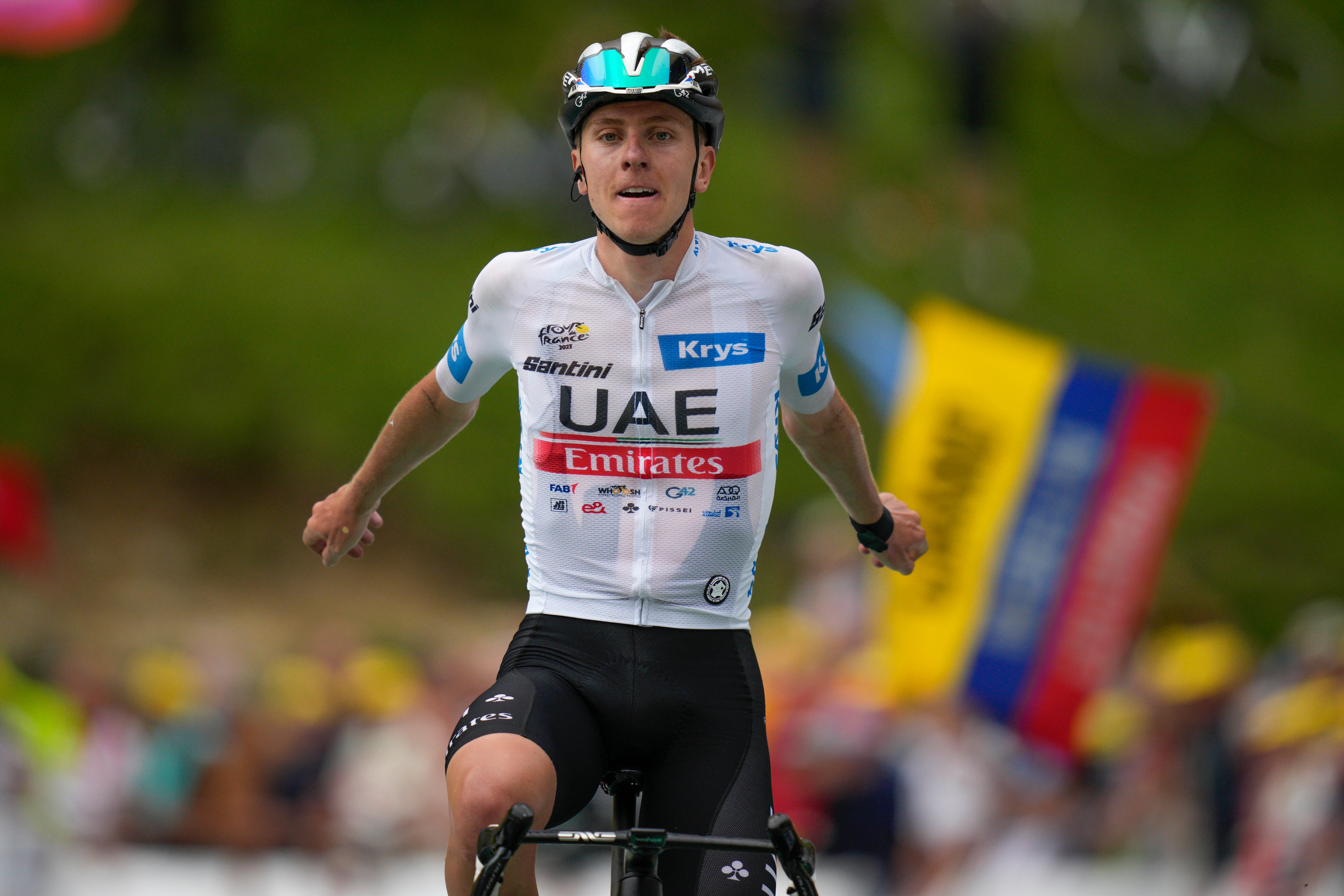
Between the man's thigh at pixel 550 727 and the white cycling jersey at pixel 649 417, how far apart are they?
10.2 inches

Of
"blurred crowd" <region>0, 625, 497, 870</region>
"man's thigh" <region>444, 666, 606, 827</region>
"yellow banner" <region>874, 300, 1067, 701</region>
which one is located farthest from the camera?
"blurred crowd" <region>0, 625, 497, 870</region>

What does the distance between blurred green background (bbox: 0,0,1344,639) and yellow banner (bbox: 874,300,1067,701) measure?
10526 mm

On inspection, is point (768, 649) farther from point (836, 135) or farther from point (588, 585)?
point (836, 135)

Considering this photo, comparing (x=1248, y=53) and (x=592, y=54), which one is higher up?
(x=1248, y=53)

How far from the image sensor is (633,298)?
4.40 m

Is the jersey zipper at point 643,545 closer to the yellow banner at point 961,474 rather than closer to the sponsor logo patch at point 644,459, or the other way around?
the sponsor logo patch at point 644,459

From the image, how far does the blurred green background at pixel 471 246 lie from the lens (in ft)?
71.0

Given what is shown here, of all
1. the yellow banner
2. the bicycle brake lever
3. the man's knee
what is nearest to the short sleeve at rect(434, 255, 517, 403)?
the man's knee

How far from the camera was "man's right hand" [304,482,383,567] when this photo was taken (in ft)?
15.5

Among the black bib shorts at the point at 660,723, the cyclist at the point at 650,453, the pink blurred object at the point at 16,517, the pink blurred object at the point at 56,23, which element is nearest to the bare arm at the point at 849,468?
the cyclist at the point at 650,453

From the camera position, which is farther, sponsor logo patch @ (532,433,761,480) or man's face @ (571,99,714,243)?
sponsor logo patch @ (532,433,761,480)

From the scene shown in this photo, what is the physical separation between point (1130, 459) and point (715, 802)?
226 inches

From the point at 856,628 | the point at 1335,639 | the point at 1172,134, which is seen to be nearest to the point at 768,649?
the point at 856,628

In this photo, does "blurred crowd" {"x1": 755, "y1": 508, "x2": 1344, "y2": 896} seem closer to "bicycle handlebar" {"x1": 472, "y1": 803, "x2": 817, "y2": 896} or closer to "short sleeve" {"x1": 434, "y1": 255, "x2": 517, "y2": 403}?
"short sleeve" {"x1": 434, "y1": 255, "x2": 517, "y2": 403}
